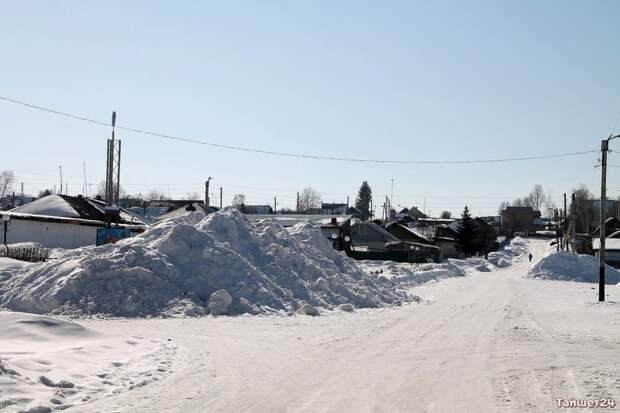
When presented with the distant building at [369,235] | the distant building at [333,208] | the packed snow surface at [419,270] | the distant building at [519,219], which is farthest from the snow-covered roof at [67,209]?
the distant building at [519,219]

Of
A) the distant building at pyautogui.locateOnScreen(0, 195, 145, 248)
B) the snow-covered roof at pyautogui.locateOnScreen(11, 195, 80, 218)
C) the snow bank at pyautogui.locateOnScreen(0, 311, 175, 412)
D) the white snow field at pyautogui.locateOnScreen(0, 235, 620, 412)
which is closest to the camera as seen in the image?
the snow bank at pyautogui.locateOnScreen(0, 311, 175, 412)

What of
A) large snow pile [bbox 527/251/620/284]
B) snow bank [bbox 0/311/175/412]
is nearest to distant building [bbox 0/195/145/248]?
snow bank [bbox 0/311/175/412]

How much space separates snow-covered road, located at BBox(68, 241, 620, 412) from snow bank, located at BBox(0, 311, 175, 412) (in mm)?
417

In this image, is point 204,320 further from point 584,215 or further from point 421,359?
point 584,215

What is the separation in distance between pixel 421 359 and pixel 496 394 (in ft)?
9.72

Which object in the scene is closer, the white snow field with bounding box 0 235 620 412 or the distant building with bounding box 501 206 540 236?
the white snow field with bounding box 0 235 620 412

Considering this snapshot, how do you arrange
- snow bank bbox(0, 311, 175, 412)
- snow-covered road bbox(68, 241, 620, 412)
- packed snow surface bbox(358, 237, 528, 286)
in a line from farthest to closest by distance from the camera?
packed snow surface bbox(358, 237, 528, 286) < snow-covered road bbox(68, 241, 620, 412) < snow bank bbox(0, 311, 175, 412)

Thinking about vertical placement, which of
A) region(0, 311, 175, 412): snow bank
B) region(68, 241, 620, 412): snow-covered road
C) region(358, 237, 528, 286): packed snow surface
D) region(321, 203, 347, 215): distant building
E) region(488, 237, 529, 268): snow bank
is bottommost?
region(488, 237, 529, 268): snow bank

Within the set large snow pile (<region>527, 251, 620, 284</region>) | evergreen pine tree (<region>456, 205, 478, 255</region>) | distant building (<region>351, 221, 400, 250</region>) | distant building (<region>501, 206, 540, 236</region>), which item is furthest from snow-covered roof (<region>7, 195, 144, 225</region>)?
distant building (<region>501, 206, 540, 236</region>)

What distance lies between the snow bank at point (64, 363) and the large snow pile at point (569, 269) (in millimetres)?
42997

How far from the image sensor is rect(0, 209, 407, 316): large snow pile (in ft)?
59.8

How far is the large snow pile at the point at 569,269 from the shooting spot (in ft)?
162

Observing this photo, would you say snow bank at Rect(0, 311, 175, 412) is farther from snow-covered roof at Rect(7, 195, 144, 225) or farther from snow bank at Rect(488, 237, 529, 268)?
snow bank at Rect(488, 237, 529, 268)

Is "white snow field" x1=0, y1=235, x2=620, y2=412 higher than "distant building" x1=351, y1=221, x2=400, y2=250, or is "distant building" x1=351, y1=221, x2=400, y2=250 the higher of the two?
"distant building" x1=351, y1=221, x2=400, y2=250
